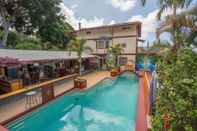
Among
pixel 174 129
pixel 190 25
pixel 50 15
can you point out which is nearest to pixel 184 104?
pixel 174 129

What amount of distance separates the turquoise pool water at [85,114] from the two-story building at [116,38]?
15340 mm

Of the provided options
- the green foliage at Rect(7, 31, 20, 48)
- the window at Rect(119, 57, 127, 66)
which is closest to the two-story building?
the window at Rect(119, 57, 127, 66)

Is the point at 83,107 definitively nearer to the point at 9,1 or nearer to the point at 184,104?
the point at 184,104

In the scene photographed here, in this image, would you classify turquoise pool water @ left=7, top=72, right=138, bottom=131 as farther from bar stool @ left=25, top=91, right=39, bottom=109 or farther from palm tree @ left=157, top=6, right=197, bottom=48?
palm tree @ left=157, top=6, right=197, bottom=48

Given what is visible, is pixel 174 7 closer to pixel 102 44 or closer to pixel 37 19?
pixel 37 19

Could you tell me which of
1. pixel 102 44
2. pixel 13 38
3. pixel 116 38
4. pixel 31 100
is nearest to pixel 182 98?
pixel 31 100

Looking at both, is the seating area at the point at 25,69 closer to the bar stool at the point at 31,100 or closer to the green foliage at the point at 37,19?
the bar stool at the point at 31,100

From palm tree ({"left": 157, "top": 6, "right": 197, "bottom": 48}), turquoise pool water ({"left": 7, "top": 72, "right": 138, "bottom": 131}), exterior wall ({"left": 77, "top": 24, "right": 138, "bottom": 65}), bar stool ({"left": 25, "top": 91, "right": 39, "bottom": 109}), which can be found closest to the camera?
palm tree ({"left": 157, "top": 6, "right": 197, "bottom": 48})

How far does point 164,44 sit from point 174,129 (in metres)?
7.15

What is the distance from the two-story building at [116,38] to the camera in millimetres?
28656

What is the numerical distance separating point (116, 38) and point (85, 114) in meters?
22.1

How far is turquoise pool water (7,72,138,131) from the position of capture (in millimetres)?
8406

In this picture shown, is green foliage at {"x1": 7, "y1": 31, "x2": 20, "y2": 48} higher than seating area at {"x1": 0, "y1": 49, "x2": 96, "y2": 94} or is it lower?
higher

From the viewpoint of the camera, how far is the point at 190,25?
743 centimetres
